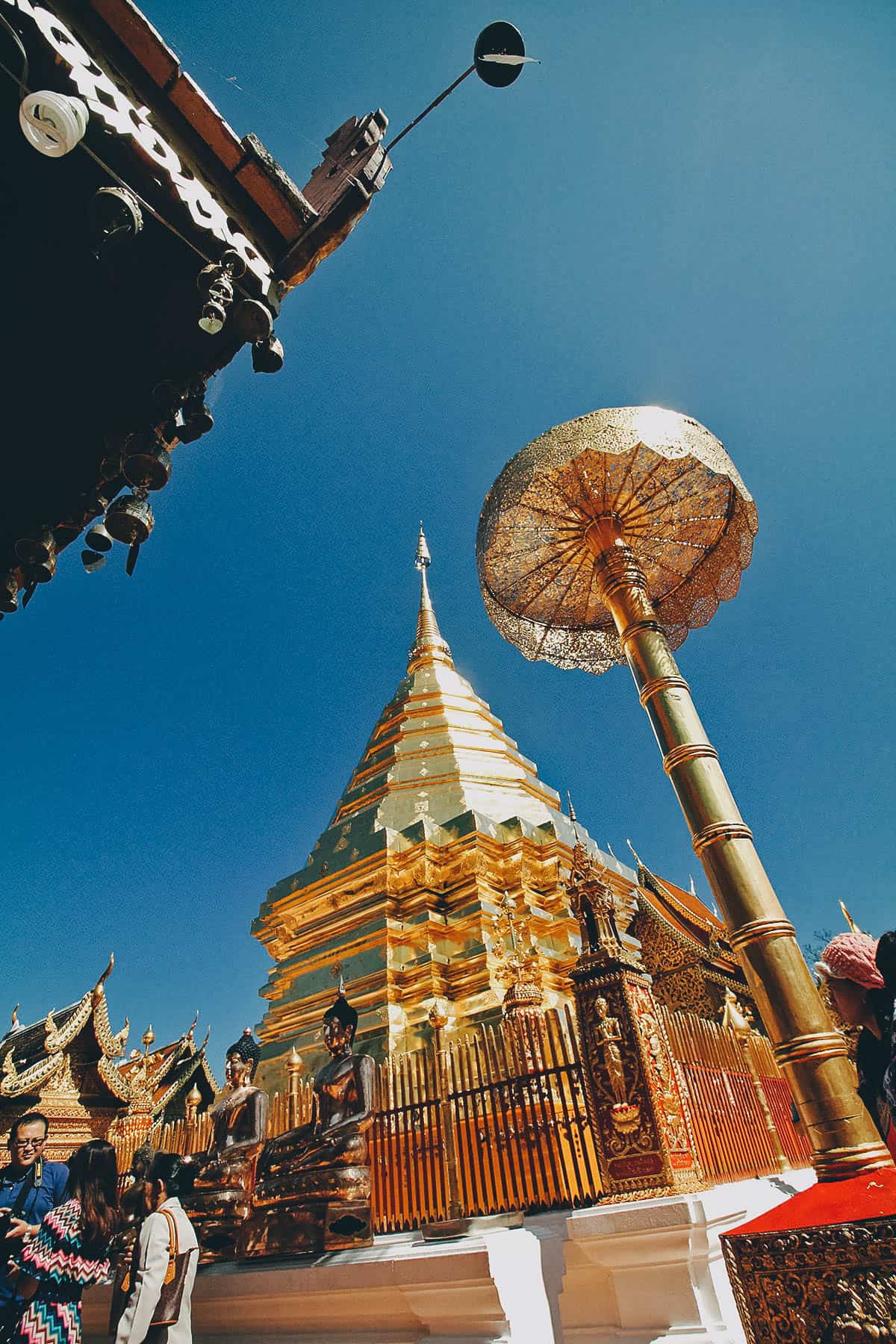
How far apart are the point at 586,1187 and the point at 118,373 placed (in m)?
4.61

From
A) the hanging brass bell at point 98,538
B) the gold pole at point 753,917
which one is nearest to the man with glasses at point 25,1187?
the hanging brass bell at point 98,538

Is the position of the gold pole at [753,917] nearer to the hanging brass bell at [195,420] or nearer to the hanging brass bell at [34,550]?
the hanging brass bell at [195,420]

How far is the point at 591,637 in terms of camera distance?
6.21 m

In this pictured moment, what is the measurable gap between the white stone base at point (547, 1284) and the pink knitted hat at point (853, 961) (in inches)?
60.5

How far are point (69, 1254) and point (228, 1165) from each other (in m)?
1.68

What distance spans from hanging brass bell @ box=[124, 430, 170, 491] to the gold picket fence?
377cm

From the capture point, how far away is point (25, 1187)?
365 centimetres

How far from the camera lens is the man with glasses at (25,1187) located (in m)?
3.42

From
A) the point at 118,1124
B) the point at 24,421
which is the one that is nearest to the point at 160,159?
the point at 24,421

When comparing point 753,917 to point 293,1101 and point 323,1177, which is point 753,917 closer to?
point 323,1177

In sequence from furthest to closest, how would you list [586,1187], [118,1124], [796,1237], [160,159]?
[118,1124] < [586,1187] < [160,159] < [796,1237]

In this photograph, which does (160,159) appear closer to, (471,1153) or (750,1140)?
(471,1153)

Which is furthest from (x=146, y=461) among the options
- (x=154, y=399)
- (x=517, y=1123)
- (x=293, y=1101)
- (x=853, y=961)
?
(x=293, y=1101)

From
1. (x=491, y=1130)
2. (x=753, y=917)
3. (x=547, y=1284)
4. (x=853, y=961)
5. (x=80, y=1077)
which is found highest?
(x=80, y=1077)
